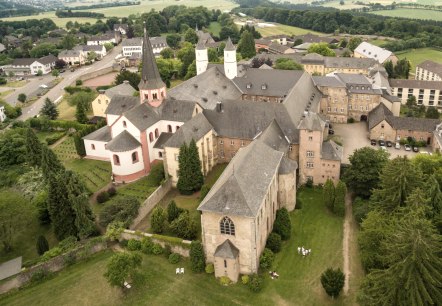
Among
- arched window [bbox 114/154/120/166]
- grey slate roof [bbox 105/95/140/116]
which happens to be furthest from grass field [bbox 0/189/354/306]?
grey slate roof [bbox 105/95/140/116]

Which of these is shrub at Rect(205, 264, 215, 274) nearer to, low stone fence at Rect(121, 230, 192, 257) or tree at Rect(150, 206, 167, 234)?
low stone fence at Rect(121, 230, 192, 257)

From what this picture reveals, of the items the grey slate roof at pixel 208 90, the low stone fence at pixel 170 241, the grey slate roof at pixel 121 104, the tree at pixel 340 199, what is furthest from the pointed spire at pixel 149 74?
the tree at pixel 340 199

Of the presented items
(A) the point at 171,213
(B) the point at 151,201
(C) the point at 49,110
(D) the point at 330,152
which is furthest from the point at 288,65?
(A) the point at 171,213

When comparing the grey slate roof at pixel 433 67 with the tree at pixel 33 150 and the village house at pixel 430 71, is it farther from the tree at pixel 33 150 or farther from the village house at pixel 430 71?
the tree at pixel 33 150

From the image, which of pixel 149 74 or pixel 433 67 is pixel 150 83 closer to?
pixel 149 74

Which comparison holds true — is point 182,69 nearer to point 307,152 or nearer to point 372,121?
point 372,121

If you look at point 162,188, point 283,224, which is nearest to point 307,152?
point 283,224
